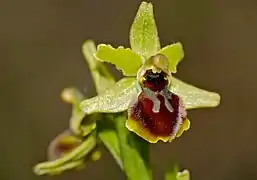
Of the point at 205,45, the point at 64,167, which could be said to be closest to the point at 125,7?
the point at 205,45

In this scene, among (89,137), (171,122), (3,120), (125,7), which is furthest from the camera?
(125,7)

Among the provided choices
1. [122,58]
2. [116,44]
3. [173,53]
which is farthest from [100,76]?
[116,44]

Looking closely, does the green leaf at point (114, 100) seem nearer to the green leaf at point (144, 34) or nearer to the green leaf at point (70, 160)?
the green leaf at point (144, 34)

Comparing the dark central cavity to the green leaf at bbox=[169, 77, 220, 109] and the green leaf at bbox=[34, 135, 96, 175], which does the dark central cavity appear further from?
the green leaf at bbox=[34, 135, 96, 175]

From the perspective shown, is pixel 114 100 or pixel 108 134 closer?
pixel 114 100

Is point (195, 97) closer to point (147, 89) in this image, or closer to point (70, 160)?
point (147, 89)

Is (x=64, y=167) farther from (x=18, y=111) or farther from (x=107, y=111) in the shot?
(x=18, y=111)

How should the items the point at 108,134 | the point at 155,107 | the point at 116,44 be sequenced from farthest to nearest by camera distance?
the point at 116,44 < the point at 108,134 < the point at 155,107
